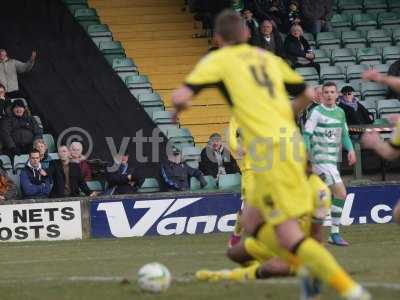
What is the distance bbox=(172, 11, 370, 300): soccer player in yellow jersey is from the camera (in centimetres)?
817

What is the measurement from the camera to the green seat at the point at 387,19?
82.6ft

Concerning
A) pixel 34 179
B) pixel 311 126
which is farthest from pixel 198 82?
pixel 34 179

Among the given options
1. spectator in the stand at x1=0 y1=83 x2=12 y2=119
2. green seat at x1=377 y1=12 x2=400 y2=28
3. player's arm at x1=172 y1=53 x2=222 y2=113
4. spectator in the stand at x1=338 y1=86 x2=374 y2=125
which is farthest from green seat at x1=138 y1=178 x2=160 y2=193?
player's arm at x1=172 y1=53 x2=222 y2=113

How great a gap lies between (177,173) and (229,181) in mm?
855

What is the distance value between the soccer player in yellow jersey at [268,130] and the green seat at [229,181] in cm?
1077

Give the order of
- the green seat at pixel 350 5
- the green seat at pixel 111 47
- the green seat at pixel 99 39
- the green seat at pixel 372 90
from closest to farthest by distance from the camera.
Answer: the green seat at pixel 372 90, the green seat at pixel 111 47, the green seat at pixel 99 39, the green seat at pixel 350 5

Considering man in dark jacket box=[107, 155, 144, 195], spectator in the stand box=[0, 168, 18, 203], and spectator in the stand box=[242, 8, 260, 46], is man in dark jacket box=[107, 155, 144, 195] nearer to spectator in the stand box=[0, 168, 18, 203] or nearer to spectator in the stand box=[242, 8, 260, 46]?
spectator in the stand box=[0, 168, 18, 203]

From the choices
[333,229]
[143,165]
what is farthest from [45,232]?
[333,229]

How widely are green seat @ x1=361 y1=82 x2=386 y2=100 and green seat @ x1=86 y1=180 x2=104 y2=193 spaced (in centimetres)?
573

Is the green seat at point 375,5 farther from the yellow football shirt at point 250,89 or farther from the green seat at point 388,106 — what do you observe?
the yellow football shirt at point 250,89

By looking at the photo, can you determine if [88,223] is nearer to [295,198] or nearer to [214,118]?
[214,118]

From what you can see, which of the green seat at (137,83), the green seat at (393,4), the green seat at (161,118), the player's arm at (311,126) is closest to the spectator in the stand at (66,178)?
the green seat at (161,118)

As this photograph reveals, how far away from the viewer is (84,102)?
2162 centimetres

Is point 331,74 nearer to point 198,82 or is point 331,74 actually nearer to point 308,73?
point 308,73
